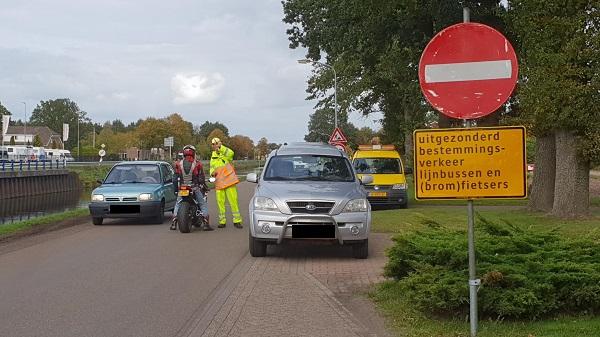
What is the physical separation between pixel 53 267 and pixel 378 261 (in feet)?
16.5

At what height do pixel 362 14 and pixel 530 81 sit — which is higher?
pixel 362 14

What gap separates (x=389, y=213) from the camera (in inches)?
714

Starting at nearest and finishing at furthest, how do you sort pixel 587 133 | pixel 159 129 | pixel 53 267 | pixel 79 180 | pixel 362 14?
pixel 53 267
pixel 587 133
pixel 362 14
pixel 79 180
pixel 159 129

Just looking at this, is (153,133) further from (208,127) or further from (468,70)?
(468,70)

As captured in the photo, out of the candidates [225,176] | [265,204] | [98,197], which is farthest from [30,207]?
[265,204]

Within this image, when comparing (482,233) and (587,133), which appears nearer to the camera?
(482,233)

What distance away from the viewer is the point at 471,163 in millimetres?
5602

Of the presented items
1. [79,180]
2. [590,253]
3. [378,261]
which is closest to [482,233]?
[590,253]

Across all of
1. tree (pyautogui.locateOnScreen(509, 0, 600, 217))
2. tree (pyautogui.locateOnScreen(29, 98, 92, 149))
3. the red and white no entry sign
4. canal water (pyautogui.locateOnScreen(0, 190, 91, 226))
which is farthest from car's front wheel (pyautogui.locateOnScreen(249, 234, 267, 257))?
tree (pyautogui.locateOnScreen(29, 98, 92, 149))

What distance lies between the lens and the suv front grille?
1012cm

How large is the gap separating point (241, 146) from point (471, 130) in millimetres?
105732

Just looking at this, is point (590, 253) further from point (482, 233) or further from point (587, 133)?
point (587, 133)

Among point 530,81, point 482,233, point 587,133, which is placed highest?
point 530,81

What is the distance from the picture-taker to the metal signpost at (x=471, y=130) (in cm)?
548
